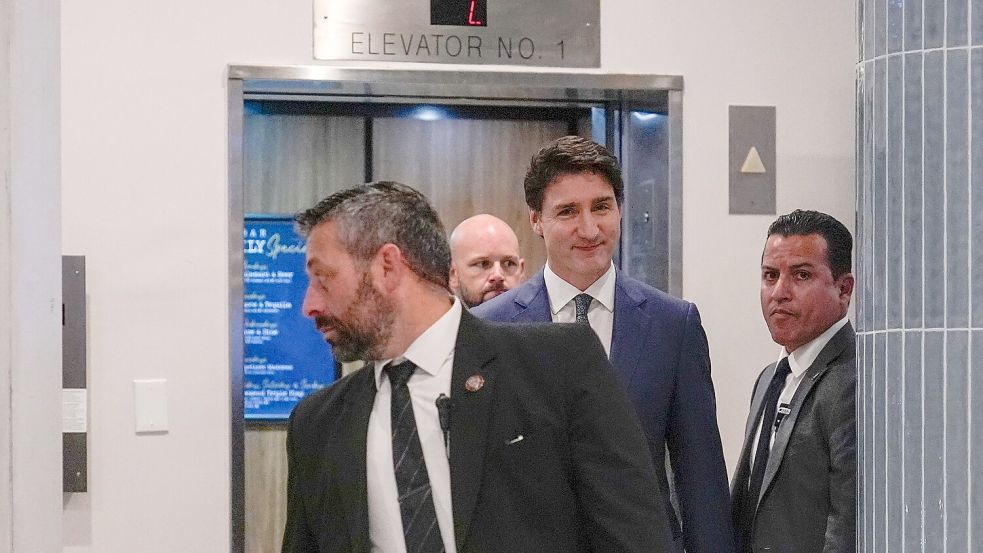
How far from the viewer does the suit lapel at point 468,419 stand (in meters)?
2.09

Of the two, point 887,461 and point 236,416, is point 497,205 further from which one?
point 887,461

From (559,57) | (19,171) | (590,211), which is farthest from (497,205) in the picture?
(19,171)

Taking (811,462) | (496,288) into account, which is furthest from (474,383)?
(496,288)

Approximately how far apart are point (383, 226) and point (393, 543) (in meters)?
0.53

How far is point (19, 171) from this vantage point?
1.54 m

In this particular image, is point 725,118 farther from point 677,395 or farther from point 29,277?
point 29,277

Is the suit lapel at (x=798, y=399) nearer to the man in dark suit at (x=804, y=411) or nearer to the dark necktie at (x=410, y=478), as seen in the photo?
the man in dark suit at (x=804, y=411)

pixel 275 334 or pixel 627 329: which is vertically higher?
pixel 627 329

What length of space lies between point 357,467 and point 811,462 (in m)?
1.07

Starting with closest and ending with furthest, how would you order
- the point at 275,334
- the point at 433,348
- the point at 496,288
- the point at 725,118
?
1. the point at 433,348
2. the point at 496,288
3. the point at 725,118
4. the point at 275,334

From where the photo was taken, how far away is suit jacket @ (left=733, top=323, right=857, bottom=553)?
270cm

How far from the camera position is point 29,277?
1571mm

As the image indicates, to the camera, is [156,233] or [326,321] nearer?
[326,321]
